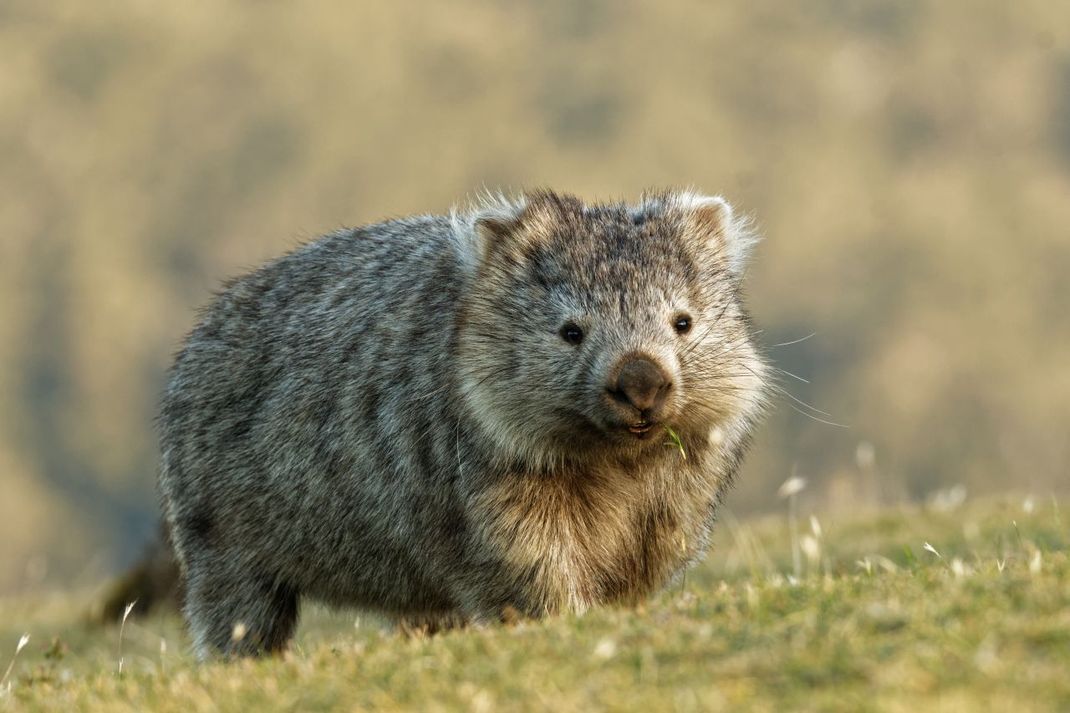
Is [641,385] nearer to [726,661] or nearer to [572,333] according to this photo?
[572,333]

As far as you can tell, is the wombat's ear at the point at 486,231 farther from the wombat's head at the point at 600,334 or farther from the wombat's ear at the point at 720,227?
the wombat's ear at the point at 720,227

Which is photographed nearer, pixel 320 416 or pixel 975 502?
pixel 320 416

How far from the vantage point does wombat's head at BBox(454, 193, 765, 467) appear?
325 inches

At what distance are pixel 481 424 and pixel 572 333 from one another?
0.73 metres

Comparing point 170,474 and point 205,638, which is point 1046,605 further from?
point 170,474

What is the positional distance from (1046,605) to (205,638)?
600cm

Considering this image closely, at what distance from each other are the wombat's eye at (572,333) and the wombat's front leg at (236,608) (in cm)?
289

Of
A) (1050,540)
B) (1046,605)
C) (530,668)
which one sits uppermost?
(1046,605)

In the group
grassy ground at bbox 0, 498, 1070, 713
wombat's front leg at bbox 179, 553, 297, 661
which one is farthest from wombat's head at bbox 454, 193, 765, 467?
wombat's front leg at bbox 179, 553, 297, 661

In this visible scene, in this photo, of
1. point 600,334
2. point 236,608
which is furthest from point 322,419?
point 600,334

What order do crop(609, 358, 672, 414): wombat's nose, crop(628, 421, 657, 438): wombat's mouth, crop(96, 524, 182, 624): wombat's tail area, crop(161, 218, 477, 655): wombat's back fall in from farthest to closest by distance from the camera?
1. crop(96, 524, 182, 624): wombat's tail area
2. crop(161, 218, 477, 655): wombat's back
3. crop(628, 421, 657, 438): wombat's mouth
4. crop(609, 358, 672, 414): wombat's nose

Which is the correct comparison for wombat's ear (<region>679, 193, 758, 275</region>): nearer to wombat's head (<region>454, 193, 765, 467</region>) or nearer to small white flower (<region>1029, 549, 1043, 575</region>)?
wombat's head (<region>454, 193, 765, 467</region>)

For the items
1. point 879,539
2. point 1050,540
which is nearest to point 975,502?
point 879,539

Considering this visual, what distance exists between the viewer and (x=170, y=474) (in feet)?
36.1
